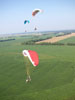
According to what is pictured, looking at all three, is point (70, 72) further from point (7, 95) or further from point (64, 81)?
point (7, 95)

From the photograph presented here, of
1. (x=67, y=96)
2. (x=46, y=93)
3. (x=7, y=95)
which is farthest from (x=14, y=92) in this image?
(x=67, y=96)

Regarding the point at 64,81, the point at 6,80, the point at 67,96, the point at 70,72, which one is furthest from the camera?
the point at 70,72

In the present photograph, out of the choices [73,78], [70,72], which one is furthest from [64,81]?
[70,72]

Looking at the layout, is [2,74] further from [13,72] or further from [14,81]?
[14,81]

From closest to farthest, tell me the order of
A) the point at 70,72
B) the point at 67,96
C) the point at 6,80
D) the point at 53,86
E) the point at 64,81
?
the point at 67,96 → the point at 53,86 → the point at 64,81 → the point at 6,80 → the point at 70,72

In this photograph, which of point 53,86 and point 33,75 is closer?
point 53,86

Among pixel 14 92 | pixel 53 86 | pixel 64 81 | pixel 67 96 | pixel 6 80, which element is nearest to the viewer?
pixel 67 96

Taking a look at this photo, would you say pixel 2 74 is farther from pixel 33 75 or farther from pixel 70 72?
pixel 70 72

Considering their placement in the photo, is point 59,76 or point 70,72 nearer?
point 59,76
